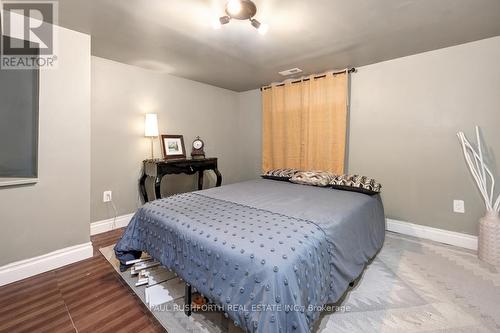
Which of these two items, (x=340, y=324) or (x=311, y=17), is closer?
(x=340, y=324)

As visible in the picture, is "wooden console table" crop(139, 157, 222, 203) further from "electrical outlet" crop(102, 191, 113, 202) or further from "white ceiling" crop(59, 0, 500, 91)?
"white ceiling" crop(59, 0, 500, 91)

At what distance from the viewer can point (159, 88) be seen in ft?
10.5

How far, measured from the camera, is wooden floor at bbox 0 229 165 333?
4.46 ft

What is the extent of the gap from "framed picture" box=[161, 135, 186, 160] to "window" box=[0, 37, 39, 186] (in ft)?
4.71

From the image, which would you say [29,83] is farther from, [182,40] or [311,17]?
[311,17]

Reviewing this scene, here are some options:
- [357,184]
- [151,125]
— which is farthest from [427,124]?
[151,125]

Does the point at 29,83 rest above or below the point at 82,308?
above

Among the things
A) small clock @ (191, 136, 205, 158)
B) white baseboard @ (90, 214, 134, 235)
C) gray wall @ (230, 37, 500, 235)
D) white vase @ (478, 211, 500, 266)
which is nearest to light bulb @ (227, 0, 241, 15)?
gray wall @ (230, 37, 500, 235)

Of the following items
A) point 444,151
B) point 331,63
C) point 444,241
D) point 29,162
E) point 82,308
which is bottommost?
point 82,308

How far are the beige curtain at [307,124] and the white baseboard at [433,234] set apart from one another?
91 cm

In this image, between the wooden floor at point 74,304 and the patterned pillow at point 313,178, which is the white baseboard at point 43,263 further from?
the patterned pillow at point 313,178

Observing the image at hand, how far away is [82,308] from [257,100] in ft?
11.5

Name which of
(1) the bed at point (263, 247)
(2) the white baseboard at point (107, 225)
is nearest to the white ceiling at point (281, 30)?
(1) the bed at point (263, 247)

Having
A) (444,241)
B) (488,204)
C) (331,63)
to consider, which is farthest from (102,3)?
(444,241)
